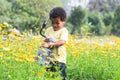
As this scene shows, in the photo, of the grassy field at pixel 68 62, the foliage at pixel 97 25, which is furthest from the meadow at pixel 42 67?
the foliage at pixel 97 25

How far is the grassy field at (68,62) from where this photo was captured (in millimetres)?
3463

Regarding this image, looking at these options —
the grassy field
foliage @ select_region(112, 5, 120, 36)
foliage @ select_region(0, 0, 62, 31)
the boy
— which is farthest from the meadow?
foliage @ select_region(112, 5, 120, 36)

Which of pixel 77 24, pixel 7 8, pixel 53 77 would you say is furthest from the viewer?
pixel 77 24

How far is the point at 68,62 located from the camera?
18.4 ft

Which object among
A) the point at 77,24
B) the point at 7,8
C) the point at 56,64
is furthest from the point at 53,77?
the point at 77,24

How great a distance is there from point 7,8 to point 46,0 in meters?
2.87

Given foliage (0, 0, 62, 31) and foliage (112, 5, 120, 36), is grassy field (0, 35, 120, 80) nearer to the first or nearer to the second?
foliage (0, 0, 62, 31)

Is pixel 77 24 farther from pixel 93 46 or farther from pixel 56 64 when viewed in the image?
pixel 56 64

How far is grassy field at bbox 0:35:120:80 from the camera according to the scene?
11.4 ft

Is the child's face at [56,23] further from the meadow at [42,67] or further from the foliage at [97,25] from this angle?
the foliage at [97,25]

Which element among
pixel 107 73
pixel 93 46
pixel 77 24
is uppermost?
pixel 77 24

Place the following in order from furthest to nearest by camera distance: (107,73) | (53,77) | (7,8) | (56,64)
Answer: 1. (7,8)
2. (107,73)
3. (56,64)
4. (53,77)

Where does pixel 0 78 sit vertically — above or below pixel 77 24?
below

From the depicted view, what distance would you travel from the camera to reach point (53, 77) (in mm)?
3742
